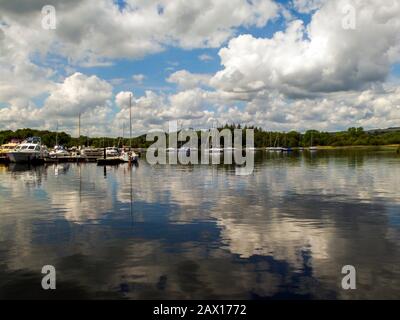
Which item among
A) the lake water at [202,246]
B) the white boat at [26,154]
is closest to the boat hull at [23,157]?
the white boat at [26,154]

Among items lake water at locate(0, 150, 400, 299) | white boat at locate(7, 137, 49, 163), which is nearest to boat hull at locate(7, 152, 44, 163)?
white boat at locate(7, 137, 49, 163)

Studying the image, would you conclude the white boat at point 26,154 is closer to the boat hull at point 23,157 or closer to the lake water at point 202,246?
the boat hull at point 23,157

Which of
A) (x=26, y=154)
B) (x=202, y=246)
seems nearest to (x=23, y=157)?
(x=26, y=154)

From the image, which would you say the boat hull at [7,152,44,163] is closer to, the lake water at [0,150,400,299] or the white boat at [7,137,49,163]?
the white boat at [7,137,49,163]

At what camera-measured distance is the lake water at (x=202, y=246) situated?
54.6 feet

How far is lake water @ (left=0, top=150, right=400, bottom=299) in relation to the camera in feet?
54.6

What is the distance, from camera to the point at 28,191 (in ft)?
168

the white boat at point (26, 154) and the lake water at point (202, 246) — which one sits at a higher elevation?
the white boat at point (26, 154)

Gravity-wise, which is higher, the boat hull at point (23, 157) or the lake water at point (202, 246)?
the boat hull at point (23, 157)

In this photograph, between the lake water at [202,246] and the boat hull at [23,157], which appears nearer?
the lake water at [202,246]

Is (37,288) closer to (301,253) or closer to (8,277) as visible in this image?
(8,277)

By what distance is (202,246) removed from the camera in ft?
75.4

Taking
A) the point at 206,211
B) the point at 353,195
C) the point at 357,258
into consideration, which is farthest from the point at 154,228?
the point at 353,195
